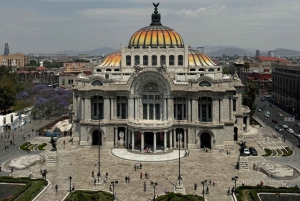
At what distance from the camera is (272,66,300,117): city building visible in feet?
406

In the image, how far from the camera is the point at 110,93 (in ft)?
249

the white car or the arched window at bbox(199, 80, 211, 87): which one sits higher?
the arched window at bbox(199, 80, 211, 87)

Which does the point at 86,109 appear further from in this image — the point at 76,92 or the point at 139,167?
the point at 139,167

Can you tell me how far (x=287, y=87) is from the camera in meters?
134

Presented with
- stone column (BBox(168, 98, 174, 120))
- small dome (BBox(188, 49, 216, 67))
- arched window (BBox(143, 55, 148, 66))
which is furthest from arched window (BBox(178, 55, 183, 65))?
stone column (BBox(168, 98, 174, 120))

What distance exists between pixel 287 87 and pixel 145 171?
302 ft

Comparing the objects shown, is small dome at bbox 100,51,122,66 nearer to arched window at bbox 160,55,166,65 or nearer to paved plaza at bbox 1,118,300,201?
arched window at bbox 160,55,166,65

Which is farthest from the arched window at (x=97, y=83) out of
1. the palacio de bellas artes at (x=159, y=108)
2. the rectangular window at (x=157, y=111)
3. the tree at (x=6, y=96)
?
the tree at (x=6, y=96)

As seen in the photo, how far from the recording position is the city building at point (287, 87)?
4872 inches

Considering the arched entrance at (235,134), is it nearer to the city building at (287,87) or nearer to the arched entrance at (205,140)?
the arched entrance at (205,140)

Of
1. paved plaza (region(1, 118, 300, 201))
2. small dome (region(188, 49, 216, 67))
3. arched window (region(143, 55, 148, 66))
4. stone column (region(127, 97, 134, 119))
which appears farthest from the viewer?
small dome (region(188, 49, 216, 67))

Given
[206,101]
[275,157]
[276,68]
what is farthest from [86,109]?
[276,68]

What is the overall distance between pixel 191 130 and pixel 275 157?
17144 mm

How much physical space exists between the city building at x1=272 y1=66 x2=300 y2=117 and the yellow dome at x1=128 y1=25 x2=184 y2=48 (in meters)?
56.0
